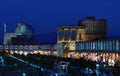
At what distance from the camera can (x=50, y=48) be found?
11644 cm

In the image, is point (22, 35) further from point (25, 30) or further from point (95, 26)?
point (95, 26)

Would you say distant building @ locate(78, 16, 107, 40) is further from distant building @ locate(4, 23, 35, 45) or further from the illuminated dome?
distant building @ locate(4, 23, 35, 45)

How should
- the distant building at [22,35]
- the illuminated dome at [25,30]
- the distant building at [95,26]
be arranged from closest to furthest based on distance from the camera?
the distant building at [95,26] → the distant building at [22,35] → the illuminated dome at [25,30]

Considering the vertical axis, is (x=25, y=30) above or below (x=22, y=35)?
above

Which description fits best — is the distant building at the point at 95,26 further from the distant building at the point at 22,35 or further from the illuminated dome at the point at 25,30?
the distant building at the point at 22,35

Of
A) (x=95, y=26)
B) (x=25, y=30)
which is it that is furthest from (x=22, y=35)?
(x=95, y=26)

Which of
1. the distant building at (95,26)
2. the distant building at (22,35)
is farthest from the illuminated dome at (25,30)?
the distant building at (95,26)

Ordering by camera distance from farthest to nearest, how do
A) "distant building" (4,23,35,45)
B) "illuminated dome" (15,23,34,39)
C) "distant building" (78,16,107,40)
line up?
"illuminated dome" (15,23,34,39)
"distant building" (4,23,35,45)
"distant building" (78,16,107,40)

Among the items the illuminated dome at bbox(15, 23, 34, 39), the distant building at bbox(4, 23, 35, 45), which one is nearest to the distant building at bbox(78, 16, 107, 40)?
the illuminated dome at bbox(15, 23, 34, 39)

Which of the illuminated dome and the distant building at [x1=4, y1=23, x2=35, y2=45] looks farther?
the illuminated dome

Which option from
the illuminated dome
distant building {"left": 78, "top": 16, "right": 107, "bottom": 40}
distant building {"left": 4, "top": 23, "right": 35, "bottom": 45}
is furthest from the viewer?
the illuminated dome

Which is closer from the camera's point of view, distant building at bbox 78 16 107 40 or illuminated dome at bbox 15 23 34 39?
distant building at bbox 78 16 107 40

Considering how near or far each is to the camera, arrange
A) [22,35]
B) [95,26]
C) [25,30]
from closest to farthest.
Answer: [95,26] < [22,35] < [25,30]

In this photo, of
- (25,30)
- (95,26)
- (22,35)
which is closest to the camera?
(95,26)
